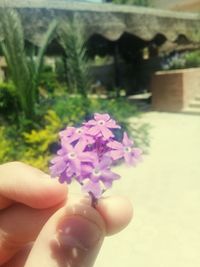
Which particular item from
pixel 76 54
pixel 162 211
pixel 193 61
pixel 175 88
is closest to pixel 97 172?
pixel 162 211

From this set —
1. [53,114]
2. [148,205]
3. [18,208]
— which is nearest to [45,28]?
[53,114]

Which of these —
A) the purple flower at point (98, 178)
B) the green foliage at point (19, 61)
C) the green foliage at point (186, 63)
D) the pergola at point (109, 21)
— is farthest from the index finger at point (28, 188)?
the green foliage at point (186, 63)

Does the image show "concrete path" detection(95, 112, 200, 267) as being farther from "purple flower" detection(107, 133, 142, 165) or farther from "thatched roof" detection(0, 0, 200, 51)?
"thatched roof" detection(0, 0, 200, 51)

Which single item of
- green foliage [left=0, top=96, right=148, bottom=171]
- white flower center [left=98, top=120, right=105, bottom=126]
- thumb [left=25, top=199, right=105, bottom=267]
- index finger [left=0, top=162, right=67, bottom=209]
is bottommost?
green foliage [left=0, top=96, right=148, bottom=171]

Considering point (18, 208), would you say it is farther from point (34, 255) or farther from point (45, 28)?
point (45, 28)

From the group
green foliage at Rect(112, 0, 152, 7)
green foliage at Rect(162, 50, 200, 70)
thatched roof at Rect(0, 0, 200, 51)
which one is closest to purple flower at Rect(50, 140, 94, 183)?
thatched roof at Rect(0, 0, 200, 51)
